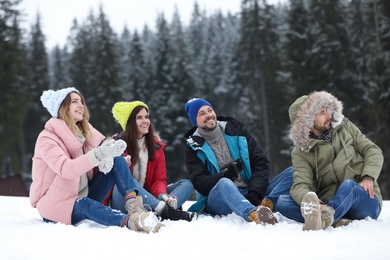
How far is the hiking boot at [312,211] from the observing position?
369cm

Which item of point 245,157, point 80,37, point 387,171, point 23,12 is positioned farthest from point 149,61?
point 245,157

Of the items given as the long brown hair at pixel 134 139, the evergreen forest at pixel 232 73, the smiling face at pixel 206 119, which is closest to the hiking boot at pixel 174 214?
the long brown hair at pixel 134 139

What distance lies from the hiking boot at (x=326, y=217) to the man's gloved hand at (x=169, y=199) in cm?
170

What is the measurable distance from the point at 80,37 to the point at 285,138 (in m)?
21.1

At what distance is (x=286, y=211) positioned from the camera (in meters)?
4.39

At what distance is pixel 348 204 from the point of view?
3.98 m

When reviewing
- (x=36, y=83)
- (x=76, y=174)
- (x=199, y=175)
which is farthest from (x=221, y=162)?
(x=36, y=83)

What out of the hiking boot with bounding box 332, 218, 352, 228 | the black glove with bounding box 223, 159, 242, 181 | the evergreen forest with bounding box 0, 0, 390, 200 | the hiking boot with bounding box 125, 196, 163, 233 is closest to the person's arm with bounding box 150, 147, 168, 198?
the black glove with bounding box 223, 159, 242, 181

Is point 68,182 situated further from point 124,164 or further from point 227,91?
point 227,91

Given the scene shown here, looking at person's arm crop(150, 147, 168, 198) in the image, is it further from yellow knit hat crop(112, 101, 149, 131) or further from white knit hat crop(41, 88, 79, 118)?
white knit hat crop(41, 88, 79, 118)

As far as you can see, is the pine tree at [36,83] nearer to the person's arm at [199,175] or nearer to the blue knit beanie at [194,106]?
the blue knit beanie at [194,106]

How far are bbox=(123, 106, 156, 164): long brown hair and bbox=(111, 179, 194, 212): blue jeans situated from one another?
0.45 m

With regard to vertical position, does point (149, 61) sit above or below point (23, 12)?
below

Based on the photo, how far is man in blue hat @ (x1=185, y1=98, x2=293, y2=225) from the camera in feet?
16.5
